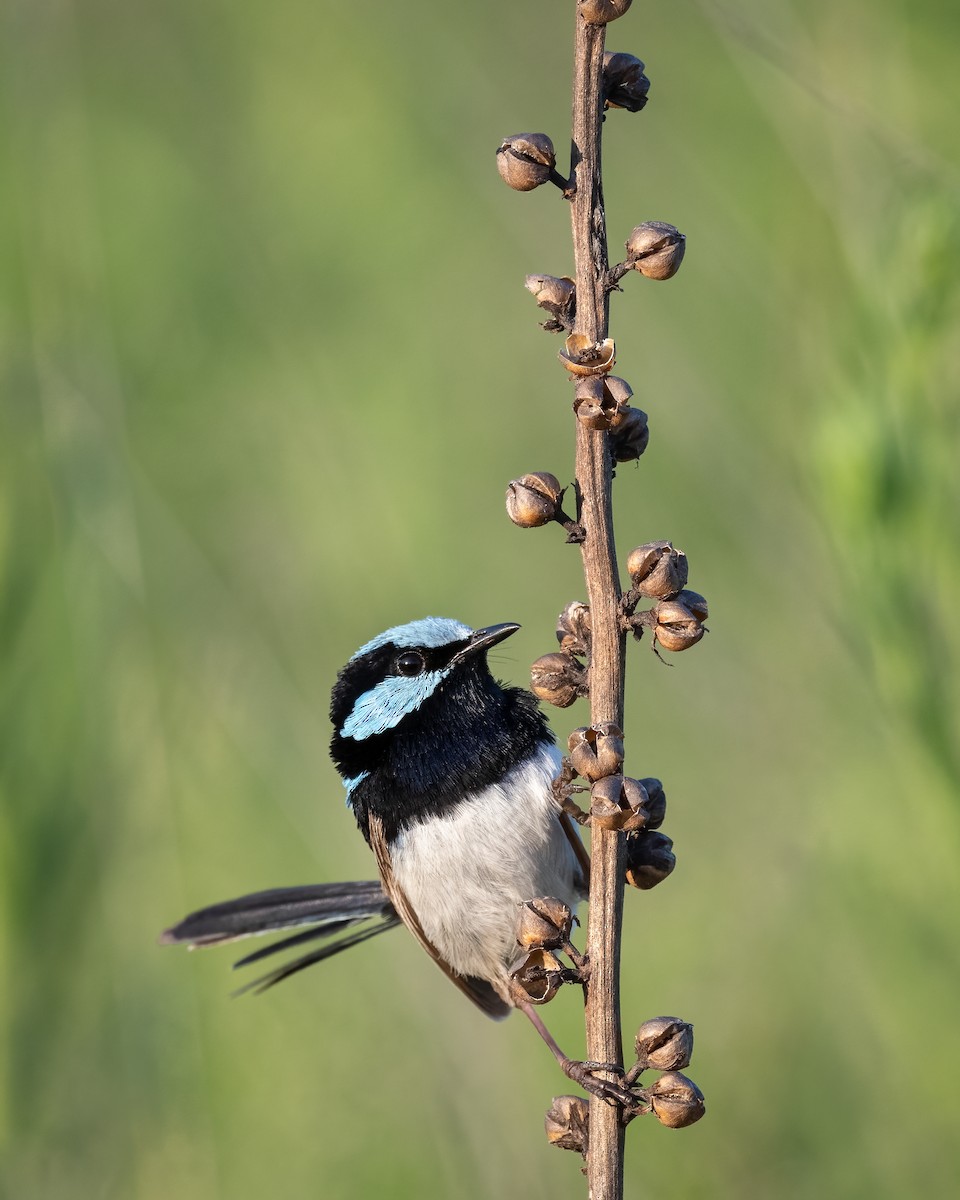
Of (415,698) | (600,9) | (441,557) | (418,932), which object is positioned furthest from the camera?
(441,557)

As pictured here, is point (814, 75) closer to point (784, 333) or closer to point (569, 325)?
point (784, 333)

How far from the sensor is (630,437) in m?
1.75

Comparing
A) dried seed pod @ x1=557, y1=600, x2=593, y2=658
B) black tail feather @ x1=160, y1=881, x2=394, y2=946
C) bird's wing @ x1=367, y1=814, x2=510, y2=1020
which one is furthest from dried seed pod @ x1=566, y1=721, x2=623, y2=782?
black tail feather @ x1=160, y1=881, x2=394, y2=946

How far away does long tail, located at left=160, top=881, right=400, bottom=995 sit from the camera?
329 cm

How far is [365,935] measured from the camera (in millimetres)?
3479

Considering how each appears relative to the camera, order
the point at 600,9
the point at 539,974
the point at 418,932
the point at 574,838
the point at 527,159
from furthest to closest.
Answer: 1. the point at 418,932
2. the point at 574,838
3. the point at 539,974
4. the point at 527,159
5. the point at 600,9

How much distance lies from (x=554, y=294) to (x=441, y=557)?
9.48ft

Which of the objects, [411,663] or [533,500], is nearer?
[533,500]

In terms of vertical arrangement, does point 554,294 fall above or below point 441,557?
below

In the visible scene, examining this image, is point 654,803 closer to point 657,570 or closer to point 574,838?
point 657,570

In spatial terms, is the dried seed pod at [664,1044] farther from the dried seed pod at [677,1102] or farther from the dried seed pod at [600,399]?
the dried seed pod at [600,399]

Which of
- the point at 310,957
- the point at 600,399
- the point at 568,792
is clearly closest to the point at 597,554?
the point at 600,399

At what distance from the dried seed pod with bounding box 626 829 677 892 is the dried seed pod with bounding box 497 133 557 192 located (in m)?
0.86

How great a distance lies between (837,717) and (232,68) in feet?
11.7
